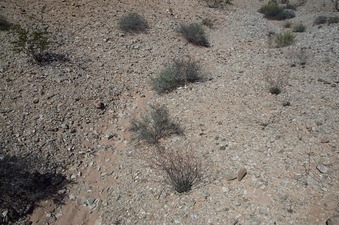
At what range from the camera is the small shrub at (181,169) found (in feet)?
15.4

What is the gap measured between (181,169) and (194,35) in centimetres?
661

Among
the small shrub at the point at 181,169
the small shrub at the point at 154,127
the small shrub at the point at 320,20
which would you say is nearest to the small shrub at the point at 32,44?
the small shrub at the point at 154,127

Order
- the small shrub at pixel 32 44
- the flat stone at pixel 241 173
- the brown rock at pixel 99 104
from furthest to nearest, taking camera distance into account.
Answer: the small shrub at pixel 32 44 → the brown rock at pixel 99 104 → the flat stone at pixel 241 173

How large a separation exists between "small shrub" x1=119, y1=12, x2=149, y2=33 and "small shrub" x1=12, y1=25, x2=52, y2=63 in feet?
9.83

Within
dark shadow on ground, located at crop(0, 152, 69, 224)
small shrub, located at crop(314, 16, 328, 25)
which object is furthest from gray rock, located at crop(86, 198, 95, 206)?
small shrub, located at crop(314, 16, 328, 25)

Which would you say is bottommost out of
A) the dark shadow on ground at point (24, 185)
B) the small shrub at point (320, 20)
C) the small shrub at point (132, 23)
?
the small shrub at point (320, 20)

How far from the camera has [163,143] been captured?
5973mm

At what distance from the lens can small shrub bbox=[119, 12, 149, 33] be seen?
390 inches

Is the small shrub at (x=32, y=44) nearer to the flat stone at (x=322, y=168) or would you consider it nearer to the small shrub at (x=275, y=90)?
the small shrub at (x=275, y=90)

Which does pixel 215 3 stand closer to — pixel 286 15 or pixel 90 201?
pixel 286 15

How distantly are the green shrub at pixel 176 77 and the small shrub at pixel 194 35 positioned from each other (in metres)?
2.31

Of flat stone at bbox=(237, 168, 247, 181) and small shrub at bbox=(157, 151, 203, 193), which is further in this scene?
small shrub at bbox=(157, 151, 203, 193)

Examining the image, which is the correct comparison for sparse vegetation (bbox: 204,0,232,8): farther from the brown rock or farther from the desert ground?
the brown rock

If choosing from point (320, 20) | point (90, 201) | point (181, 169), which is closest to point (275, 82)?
point (181, 169)
